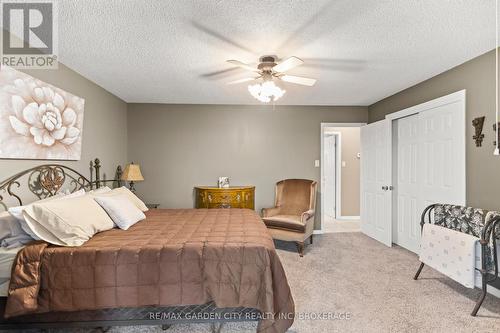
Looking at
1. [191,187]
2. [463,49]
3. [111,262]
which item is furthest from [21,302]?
[463,49]

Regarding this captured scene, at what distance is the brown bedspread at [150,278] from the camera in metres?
1.73

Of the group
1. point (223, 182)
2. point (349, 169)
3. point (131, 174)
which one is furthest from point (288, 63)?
point (349, 169)

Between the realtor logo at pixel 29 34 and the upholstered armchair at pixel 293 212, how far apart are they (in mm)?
3342

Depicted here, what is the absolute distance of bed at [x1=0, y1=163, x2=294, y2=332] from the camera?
1.74m

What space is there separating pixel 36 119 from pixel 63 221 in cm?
113

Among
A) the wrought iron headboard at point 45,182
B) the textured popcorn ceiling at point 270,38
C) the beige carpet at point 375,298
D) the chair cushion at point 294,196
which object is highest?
the textured popcorn ceiling at point 270,38

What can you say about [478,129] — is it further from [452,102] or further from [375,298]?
[375,298]

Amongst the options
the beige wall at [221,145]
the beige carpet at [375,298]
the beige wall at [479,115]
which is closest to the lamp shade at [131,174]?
the beige wall at [221,145]

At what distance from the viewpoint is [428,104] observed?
10.9 feet

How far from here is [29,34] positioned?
7.28 feet

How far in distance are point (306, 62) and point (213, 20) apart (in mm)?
1233

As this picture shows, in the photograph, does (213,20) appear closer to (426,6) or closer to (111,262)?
(426,6)

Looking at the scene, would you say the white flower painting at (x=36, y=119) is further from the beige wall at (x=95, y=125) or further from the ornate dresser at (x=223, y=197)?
the ornate dresser at (x=223, y=197)

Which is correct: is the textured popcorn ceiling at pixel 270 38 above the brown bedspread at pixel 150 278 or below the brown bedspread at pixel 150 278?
above
